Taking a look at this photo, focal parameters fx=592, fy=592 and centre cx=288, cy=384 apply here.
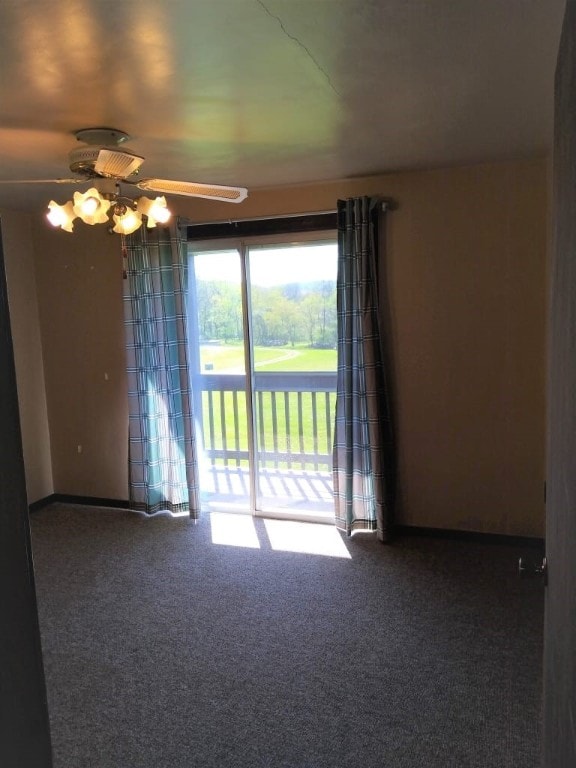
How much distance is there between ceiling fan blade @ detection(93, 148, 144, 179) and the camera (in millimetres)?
2203

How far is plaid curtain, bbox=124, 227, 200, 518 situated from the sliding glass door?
23 centimetres

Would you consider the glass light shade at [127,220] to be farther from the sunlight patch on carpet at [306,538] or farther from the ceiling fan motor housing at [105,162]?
the sunlight patch on carpet at [306,538]

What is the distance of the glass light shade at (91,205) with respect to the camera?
7.72ft

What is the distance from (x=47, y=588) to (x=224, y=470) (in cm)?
168

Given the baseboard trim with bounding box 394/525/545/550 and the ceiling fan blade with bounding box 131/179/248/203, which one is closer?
the ceiling fan blade with bounding box 131/179/248/203

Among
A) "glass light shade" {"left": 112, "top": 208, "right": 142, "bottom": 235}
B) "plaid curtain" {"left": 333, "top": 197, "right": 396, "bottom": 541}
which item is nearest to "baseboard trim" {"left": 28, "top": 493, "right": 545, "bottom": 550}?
"plaid curtain" {"left": 333, "top": 197, "right": 396, "bottom": 541}

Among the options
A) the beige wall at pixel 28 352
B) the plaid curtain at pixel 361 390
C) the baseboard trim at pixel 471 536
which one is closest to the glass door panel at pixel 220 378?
the plaid curtain at pixel 361 390

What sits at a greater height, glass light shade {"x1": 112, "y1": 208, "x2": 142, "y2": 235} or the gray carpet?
glass light shade {"x1": 112, "y1": 208, "x2": 142, "y2": 235}

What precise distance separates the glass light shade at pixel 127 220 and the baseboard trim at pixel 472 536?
2587 mm

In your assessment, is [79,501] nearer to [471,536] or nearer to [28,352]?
[28,352]

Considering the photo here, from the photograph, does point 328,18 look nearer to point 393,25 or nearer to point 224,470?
point 393,25

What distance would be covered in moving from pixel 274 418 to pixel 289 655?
2.11 m

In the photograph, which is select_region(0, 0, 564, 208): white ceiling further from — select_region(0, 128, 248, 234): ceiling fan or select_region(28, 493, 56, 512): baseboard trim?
select_region(28, 493, 56, 512): baseboard trim

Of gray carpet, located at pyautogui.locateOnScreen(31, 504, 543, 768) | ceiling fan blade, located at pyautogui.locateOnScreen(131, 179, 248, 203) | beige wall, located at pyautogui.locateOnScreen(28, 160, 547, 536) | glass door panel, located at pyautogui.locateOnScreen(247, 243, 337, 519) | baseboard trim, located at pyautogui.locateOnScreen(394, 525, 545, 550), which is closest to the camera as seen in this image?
gray carpet, located at pyautogui.locateOnScreen(31, 504, 543, 768)
